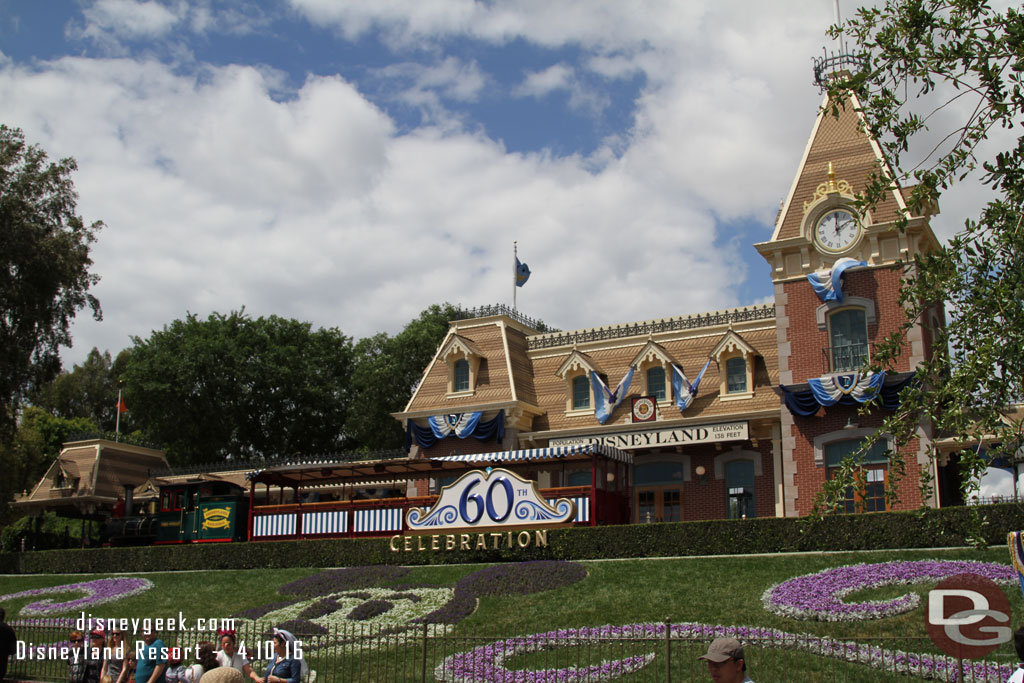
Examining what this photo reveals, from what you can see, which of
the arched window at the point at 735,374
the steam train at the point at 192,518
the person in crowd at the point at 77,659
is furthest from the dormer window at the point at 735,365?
the person in crowd at the point at 77,659

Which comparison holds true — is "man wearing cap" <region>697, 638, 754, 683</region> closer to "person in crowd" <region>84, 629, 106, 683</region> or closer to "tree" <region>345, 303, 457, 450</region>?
"person in crowd" <region>84, 629, 106, 683</region>

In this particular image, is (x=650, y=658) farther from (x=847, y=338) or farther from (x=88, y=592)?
(x=88, y=592)

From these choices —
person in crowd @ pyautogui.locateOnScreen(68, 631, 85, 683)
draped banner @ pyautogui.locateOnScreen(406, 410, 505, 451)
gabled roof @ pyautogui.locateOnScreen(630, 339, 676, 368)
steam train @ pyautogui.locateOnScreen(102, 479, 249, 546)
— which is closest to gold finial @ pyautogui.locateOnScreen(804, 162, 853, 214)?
gabled roof @ pyautogui.locateOnScreen(630, 339, 676, 368)

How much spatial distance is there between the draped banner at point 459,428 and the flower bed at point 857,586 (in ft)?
56.9

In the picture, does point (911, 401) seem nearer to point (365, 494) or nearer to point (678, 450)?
point (678, 450)

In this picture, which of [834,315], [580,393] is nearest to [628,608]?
[834,315]

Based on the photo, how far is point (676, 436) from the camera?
34.7 metres

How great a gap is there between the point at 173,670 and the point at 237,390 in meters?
45.1

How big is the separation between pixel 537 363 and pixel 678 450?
7.71m

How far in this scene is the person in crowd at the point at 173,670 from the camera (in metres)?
15.1

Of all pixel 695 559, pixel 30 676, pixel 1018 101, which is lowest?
pixel 30 676

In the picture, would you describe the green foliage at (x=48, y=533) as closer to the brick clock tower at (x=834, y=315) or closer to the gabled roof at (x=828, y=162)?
the brick clock tower at (x=834, y=315)

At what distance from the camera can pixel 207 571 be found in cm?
3192

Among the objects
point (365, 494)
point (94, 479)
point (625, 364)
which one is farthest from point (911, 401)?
point (94, 479)
